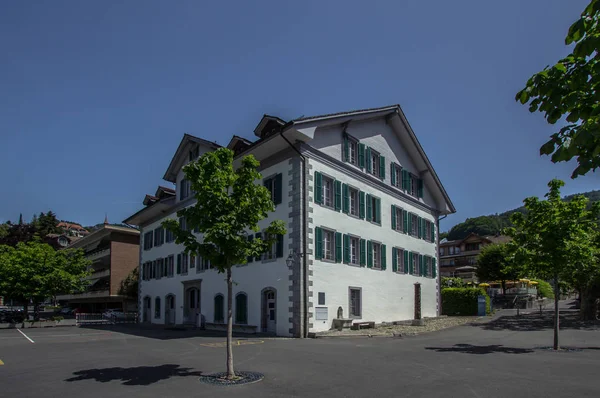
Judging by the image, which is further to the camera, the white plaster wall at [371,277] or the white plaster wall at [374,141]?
the white plaster wall at [374,141]

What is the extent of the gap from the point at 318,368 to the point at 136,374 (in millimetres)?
4047

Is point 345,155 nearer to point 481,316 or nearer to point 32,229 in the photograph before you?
point 481,316

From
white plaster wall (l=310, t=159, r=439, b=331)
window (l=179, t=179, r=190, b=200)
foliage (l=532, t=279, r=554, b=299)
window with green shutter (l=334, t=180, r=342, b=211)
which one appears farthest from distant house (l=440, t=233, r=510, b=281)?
window with green shutter (l=334, t=180, r=342, b=211)

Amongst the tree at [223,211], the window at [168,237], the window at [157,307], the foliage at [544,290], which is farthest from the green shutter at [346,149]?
the foliage at [544,290]

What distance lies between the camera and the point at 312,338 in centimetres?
2038

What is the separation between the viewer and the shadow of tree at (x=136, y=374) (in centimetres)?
1045

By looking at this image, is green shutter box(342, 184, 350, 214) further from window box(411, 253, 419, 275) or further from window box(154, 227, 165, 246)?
window box(154, 227, 165, 246)

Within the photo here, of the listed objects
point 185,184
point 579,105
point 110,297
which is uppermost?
point 185,184

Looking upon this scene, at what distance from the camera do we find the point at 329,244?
2333 centimetres

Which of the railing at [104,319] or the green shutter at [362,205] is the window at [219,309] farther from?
the railing at [104,319]

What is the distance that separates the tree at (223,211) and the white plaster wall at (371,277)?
10867mm

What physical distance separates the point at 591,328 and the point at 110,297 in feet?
146

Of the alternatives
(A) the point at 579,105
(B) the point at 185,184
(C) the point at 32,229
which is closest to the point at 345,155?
(B) the point at 185,184

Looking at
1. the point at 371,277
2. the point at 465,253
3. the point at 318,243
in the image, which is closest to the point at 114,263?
the point at 371,277
